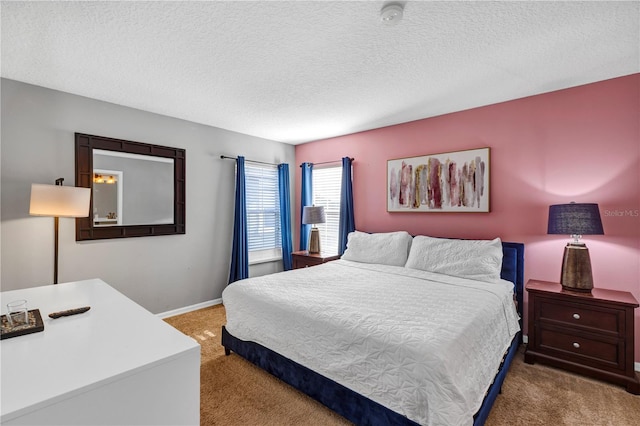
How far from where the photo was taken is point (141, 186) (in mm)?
3387

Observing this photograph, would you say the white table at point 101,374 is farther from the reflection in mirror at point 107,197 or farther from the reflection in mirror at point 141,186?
the reflection in mirror at point 141,186

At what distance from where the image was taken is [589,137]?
2.64m

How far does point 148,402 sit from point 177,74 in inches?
96.7

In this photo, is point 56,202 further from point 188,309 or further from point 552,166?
point 552,166

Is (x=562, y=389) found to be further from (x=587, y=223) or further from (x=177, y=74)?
(x=177, y=74)

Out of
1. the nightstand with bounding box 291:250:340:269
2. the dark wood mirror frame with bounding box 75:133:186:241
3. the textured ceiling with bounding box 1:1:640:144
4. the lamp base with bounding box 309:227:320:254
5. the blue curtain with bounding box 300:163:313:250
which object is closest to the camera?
the textured ceiling with bounding box 1:1:640:144

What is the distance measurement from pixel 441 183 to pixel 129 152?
3.53 meters

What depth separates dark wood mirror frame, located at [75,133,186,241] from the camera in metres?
2.96

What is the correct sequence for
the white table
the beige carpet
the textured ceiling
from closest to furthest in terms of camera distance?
1. the white table
2. the textured ceiling
3. the beige carpet

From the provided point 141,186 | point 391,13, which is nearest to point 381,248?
point 391,13

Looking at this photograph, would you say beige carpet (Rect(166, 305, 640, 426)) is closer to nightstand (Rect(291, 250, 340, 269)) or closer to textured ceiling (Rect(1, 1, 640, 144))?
nightstand (Rect(291, 250, 340, 269))

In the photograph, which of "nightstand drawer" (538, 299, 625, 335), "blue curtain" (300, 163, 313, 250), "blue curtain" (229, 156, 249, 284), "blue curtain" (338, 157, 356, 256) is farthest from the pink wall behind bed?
"blue curtain" (229, 156, 249, 284)

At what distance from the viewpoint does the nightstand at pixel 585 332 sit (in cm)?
219

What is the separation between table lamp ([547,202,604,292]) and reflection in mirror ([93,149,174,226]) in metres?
3.98
